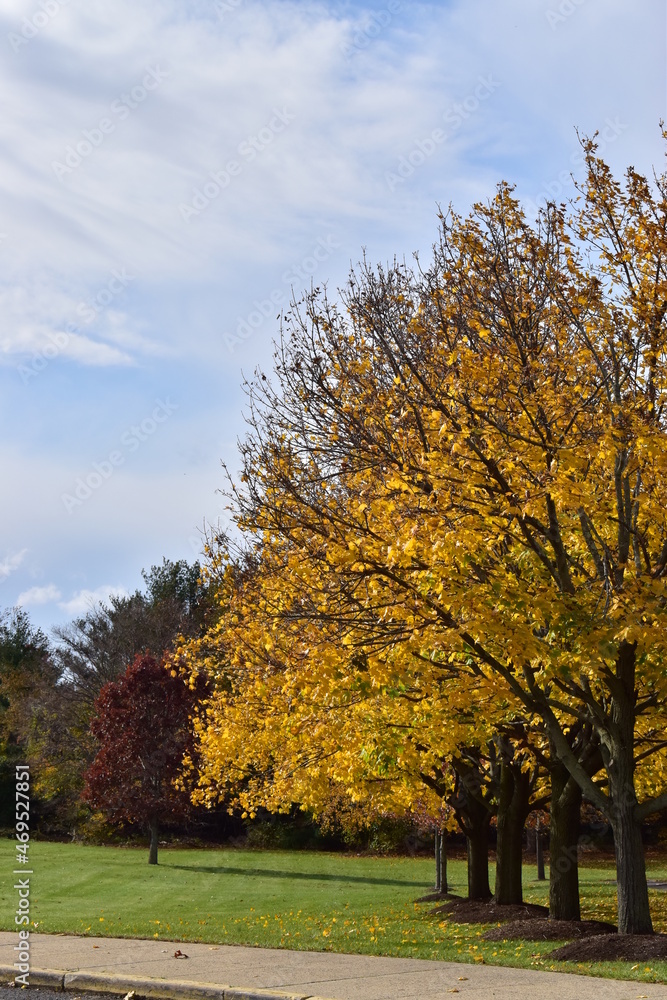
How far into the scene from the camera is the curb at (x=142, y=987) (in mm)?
8164

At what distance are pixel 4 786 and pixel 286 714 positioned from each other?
120 feet

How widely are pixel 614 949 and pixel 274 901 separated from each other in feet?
44.7

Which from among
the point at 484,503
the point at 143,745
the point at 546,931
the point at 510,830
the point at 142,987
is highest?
the point at 484,503

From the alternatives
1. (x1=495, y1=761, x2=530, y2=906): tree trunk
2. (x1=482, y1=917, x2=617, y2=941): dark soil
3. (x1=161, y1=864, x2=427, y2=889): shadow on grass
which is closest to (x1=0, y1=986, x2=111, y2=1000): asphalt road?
(x1=482, y1=917, x2=617, y2=941): dark soil

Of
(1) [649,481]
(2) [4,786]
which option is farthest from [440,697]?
(2) [4,786]

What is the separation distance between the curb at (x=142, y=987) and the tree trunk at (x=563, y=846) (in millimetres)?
7782

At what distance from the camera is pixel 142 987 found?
8.73 metres

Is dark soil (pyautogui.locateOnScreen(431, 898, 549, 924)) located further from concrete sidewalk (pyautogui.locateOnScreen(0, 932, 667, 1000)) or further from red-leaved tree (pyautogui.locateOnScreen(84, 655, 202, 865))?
red-leaved tree (pyautogui.locateOnScreen(84, 655, 202, 865))

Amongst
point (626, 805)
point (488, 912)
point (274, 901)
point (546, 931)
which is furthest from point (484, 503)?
point (274, 901)

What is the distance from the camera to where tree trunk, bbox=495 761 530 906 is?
688 inches

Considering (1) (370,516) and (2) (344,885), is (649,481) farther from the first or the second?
(2) (344,885)

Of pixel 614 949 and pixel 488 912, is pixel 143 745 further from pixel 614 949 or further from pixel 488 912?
pixel 614 949

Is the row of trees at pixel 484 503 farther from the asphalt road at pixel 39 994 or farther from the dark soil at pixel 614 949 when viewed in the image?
the asphalt road at pixel 39 994

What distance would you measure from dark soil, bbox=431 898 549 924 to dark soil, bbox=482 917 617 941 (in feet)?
7.97
